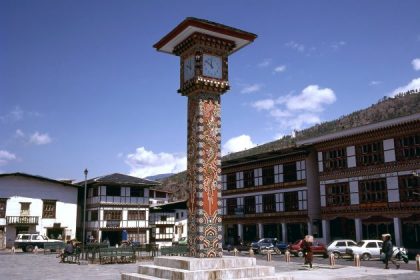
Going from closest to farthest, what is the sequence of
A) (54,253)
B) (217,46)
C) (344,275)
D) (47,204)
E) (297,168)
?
(217,46) → (344,275) → (54,253) → (297,168) → (47,204)

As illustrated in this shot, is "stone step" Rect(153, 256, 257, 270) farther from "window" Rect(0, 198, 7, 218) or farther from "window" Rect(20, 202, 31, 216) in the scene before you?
"window" Rect(20, 202, 31, 216)

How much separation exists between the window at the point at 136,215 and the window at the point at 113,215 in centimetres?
117

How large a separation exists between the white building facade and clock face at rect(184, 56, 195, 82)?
36.3 m

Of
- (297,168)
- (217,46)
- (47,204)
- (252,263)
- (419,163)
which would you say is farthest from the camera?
(47,204)

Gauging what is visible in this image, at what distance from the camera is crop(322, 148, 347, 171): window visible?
137 feet

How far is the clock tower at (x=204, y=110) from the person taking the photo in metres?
16.1

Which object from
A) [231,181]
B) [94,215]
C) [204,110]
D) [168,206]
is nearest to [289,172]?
[231,181]

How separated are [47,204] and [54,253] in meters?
12.0

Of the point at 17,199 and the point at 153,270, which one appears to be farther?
the point at 17,199

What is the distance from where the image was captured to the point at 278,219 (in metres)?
47.5

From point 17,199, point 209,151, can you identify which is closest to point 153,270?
point 209,151

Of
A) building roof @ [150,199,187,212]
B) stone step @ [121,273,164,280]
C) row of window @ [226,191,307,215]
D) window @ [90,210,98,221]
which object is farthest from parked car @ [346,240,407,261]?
building roof @ [150,199,187,212]

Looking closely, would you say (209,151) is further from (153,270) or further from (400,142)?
(400,142)

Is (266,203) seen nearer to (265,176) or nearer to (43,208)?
(265,176)
